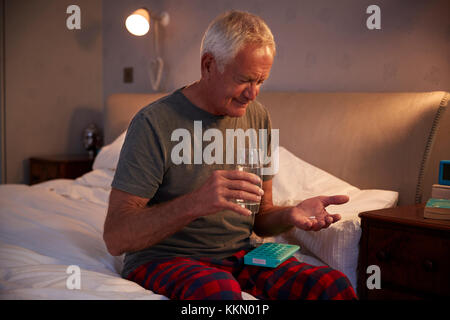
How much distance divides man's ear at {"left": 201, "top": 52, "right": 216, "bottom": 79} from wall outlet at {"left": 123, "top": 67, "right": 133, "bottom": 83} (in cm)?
228

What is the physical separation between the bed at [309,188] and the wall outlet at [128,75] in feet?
3.68

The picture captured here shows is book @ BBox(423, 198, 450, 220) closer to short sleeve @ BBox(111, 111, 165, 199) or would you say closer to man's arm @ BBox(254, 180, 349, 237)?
man's arm @ BBox(254, 180, 349, 237)

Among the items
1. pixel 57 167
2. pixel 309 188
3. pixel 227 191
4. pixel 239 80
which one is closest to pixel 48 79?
pixel 57 167

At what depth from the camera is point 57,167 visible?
125 inches

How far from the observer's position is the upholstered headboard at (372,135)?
69.1 inches

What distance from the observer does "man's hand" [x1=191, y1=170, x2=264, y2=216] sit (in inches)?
36.1

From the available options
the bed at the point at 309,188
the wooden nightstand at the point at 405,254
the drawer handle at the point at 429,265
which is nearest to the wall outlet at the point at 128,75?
the bed at the point at 309,188

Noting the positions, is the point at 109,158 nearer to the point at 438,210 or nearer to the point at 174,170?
the point at 174,170

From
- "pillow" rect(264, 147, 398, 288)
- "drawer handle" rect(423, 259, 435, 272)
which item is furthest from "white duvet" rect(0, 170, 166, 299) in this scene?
"drawer handle" rect(423, 259, 435, 272)

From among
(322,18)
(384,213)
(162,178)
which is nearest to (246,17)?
(162,178)

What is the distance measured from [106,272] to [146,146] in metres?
0.41

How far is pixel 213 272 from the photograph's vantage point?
38.0 inches

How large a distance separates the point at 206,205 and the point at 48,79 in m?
2.94

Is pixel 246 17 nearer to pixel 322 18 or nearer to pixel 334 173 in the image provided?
pixel 334 173
